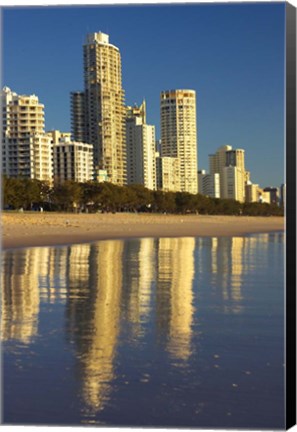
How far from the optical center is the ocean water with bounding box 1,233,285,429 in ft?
9.81

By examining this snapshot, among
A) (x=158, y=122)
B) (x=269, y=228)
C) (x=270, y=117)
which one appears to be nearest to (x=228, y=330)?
(x=270, y=117)

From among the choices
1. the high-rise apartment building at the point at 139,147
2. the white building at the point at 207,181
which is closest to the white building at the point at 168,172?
the high-rise apartment building at the point at 139,147

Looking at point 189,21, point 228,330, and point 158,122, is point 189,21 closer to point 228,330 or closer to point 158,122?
point 228,330

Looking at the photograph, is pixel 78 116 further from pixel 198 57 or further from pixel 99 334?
pixel 99 334

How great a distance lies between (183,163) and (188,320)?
3.00 metres

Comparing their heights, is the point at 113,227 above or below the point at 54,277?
above

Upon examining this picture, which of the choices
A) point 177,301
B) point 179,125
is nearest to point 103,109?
point 179,125

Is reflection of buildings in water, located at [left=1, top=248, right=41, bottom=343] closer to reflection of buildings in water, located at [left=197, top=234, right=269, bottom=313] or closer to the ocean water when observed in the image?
the ocean water

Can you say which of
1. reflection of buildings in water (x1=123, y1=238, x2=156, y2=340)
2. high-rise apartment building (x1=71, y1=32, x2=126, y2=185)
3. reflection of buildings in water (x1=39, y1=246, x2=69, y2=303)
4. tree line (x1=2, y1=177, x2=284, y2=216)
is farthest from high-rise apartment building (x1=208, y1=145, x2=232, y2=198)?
Answer: tree line (x1=2, y1=177, x2=284, y2=216)

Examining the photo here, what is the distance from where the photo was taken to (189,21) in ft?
13.0

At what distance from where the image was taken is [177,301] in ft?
19.4

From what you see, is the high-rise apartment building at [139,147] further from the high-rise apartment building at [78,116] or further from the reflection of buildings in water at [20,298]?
the reflection of buildings in water at [20,298]

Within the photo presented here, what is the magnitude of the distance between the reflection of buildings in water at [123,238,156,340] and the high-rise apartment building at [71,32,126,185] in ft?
4.32

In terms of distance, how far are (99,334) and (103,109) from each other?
12.7 ft
